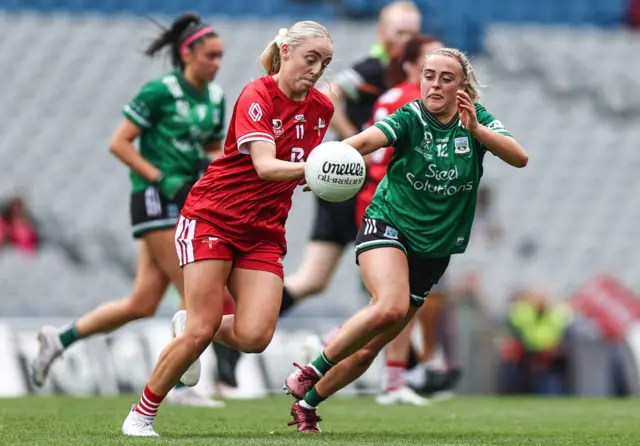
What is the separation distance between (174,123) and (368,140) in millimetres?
2583

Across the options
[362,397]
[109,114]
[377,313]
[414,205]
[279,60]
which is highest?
[109,114]

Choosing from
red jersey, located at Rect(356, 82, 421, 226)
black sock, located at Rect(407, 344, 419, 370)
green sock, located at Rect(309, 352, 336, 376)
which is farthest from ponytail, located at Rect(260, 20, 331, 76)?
black sock, located at Rect(407, 344, 419, 370)

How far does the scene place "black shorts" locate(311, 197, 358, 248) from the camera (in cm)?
892

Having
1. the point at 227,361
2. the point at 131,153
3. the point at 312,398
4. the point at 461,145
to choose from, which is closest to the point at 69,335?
the point at 131,153

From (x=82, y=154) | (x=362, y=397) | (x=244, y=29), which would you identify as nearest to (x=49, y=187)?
(x=82, y=154)

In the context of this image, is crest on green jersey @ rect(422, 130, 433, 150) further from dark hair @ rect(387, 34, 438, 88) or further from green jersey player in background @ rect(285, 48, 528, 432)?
dark hair @ rect(387, 34, 438, 88)

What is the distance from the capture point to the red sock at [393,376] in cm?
858

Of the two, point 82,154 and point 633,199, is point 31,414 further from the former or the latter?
point 633,199

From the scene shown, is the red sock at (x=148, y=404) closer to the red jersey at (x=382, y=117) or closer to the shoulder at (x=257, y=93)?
the shoulder at (x=257, y=93)

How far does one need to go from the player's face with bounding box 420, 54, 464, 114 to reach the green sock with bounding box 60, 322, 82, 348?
3.32m

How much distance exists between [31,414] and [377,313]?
2.38 meters

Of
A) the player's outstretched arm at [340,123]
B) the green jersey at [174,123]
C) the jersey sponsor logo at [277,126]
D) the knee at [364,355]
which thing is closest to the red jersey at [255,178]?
the jersey sponsor logo at [277,126]

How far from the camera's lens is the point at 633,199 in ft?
54.6

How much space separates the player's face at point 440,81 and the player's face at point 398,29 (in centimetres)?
283
